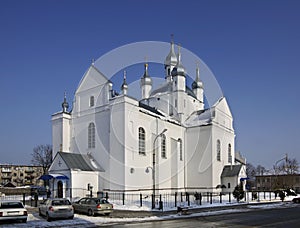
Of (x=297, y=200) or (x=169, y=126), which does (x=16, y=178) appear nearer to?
(x=169, y=126)

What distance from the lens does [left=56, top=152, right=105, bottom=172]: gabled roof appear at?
36.7 metres

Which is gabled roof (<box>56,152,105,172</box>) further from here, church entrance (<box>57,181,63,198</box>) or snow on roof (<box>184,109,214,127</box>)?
snow on roof (<box>184,109,214,127</box>)

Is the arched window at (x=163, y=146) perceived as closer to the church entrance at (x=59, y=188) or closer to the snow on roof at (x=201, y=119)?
the snow on roof at (x=201, y=119)

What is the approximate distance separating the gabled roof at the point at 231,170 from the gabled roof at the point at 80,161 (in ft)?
64.8

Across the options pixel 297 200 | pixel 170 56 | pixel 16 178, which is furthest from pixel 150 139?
pixel 16 178

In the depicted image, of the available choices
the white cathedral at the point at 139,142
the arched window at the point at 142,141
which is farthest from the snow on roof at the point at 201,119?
the arched window at the point at 142,141

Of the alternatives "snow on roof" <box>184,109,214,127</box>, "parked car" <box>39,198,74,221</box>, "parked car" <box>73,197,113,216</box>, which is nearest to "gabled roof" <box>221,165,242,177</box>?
"snow on roof" <box>184,109,214,127</box>

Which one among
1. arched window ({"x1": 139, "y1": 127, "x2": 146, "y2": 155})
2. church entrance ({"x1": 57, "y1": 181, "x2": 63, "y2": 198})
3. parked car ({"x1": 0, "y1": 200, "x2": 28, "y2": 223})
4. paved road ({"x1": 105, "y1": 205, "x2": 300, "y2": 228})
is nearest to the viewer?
paved road ({"x1": 105, "y1": 205, "x2": 300, "y2": 228})

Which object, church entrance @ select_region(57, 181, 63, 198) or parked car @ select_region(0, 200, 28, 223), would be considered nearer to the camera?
parked car @ select_region(0, 200, 28, 223)

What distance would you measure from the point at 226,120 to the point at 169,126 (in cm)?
1287

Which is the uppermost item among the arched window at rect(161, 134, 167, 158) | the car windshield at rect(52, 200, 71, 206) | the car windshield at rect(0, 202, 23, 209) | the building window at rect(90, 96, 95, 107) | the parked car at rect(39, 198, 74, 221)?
the building window at rect(90, 96, 95, 107)

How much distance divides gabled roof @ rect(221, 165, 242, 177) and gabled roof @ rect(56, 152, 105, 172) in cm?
1976

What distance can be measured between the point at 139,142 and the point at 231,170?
54.5ft

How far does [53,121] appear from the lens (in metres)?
45.0
